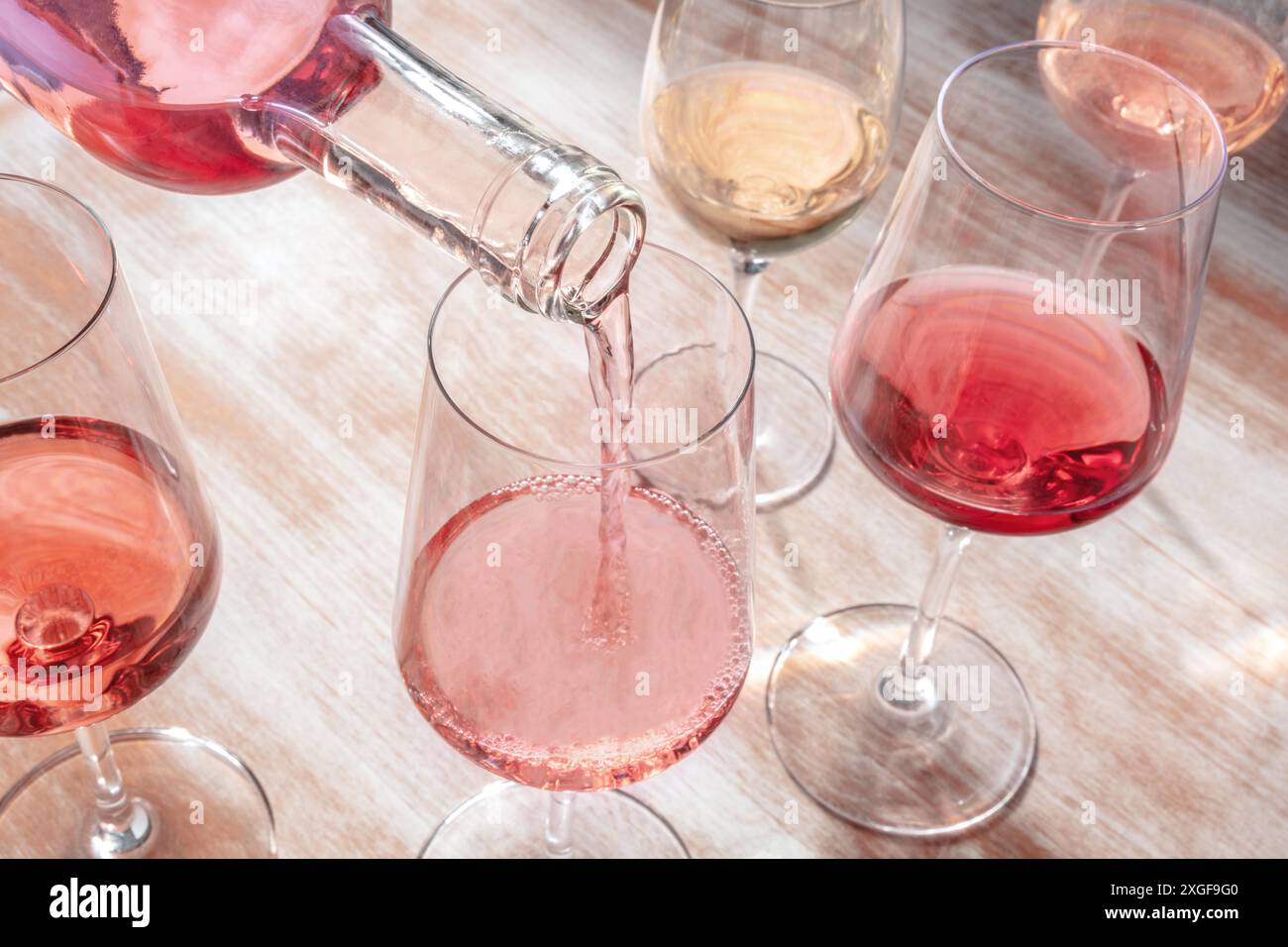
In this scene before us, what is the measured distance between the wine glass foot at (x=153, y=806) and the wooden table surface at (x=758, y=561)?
0.04ft

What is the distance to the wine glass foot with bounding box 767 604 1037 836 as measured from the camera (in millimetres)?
811

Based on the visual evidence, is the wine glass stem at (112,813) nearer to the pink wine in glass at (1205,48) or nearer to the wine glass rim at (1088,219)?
the wine glass rim at (1088,219)

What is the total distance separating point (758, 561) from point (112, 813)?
0.39 meters

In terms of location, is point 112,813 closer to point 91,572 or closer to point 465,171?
point 91,572

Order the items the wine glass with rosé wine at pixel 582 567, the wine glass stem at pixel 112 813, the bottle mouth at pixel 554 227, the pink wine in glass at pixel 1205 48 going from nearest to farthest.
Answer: the bottle mouth at pixel 554 227
the wine glass with rosé wine at pixel 582 567
the wine glass stem at pixel 112 813
the pink wine in glass at pixel 1205 48

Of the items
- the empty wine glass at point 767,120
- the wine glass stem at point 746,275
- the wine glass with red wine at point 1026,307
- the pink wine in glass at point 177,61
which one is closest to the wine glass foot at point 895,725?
the wine glass with red wine at point 1026,307

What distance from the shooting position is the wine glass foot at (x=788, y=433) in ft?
3.01

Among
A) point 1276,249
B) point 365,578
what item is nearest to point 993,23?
point 1276,249

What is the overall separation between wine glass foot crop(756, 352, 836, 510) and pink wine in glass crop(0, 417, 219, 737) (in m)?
0.37

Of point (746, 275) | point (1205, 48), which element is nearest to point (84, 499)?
point (746, 275)

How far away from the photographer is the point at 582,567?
0.66 m

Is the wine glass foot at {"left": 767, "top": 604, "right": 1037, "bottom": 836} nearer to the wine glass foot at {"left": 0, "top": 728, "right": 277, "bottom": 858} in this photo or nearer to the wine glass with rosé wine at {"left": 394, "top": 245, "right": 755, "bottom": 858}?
the wine glass with rosé wine at {"left": 394, "top": 245, "right": 755, "bottom": 858}

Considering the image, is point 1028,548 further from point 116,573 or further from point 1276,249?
point 116,573

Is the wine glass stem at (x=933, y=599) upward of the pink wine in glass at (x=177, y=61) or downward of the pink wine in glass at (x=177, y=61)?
downward
